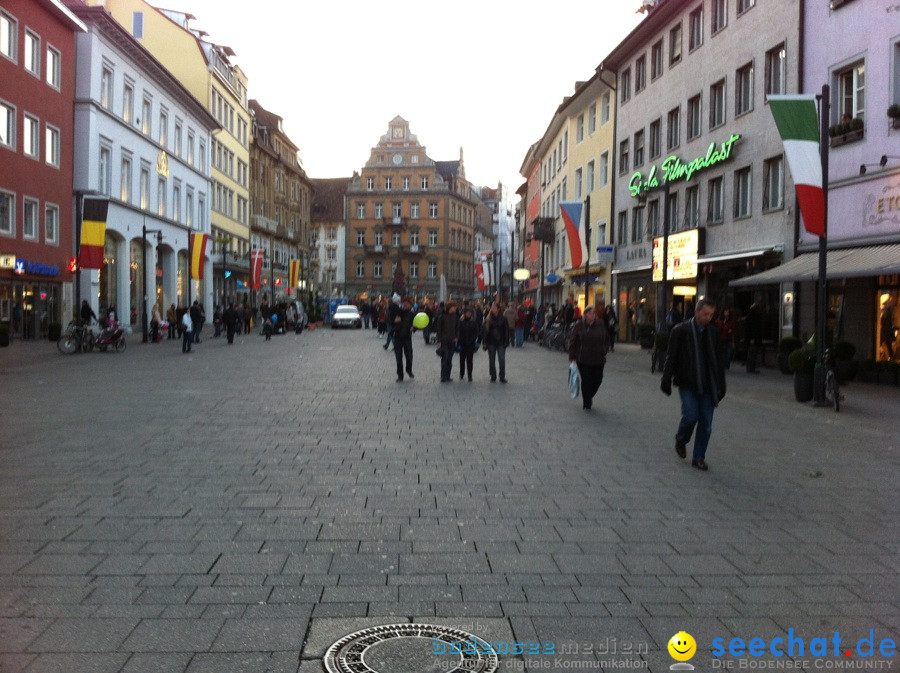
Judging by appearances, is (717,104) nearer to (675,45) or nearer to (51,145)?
(675,45)

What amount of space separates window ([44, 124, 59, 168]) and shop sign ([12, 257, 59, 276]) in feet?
13.5

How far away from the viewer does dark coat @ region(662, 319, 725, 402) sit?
8844mm

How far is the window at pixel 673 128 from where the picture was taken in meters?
33.8

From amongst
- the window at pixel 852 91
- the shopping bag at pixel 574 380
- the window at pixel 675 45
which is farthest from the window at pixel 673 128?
the shopping bag at pixel 574 380

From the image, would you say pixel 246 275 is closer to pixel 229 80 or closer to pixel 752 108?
pixel 229 80

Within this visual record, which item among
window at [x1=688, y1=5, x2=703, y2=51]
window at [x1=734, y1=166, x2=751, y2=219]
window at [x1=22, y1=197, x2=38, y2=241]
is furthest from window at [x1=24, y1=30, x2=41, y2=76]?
window at [x1=734, y1=166, x2=751, y2=219]

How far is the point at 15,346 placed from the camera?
96.1 ft

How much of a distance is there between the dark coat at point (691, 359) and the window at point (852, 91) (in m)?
14.7

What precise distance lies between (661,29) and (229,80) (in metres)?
40.7

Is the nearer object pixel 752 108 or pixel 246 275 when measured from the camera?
pixel 752 108

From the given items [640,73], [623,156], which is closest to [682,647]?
[640,73]

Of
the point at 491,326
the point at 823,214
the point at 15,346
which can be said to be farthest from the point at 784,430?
the point at 15,346

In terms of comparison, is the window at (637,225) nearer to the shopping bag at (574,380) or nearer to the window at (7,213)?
the window at (7,213)

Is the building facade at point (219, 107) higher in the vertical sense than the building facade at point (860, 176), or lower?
higher
